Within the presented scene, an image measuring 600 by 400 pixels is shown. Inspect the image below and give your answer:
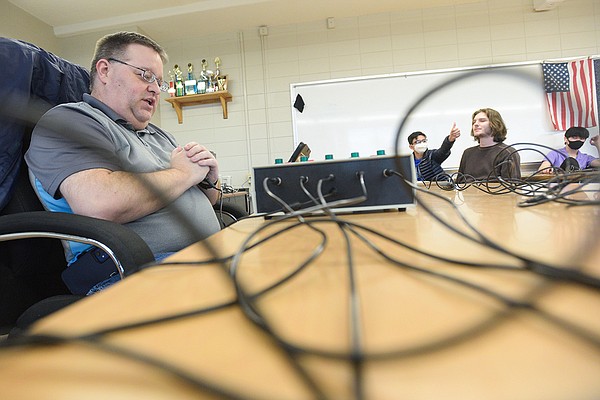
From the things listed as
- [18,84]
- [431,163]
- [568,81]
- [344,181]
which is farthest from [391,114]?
[18,84]

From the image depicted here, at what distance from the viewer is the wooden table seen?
0.41 ft

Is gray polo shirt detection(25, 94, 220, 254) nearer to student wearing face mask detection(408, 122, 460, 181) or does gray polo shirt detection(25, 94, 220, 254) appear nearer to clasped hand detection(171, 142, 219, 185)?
clasped hand detection(171, 142, 219, 185)

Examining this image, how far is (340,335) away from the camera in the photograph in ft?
0.55

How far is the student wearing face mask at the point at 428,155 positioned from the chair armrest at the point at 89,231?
1.26 meters

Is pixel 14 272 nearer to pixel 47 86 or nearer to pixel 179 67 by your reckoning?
pixel 47 86

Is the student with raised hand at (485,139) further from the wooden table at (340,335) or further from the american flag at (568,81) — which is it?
the wooden table at (340,335)

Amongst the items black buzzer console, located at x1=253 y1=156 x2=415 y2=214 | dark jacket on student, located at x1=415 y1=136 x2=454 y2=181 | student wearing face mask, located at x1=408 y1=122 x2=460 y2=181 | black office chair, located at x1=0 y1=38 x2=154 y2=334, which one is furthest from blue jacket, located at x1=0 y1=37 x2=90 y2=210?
dark jacket on student, located at x1=415 y1=136 x2=454 y2=181

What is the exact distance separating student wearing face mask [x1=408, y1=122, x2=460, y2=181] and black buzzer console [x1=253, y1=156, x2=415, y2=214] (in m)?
0.94

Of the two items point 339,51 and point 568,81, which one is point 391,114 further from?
point 568,81

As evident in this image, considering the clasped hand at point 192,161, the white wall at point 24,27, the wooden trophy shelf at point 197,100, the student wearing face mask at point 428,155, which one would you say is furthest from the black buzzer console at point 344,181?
the white wall at point 24,27

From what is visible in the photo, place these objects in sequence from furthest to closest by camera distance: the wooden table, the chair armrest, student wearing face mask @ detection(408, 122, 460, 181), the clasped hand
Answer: student wearing face mask @ detection(408, 122, 460, 181) → the clasped hand → the chair armrest → the wooden table

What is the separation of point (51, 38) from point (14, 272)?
3.29m

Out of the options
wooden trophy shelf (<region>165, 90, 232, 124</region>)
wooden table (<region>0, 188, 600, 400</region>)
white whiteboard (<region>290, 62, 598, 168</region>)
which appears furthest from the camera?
wooden trophy shelf (<region>165, 90, 232, 124</region>)

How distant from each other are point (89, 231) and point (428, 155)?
2320mm
